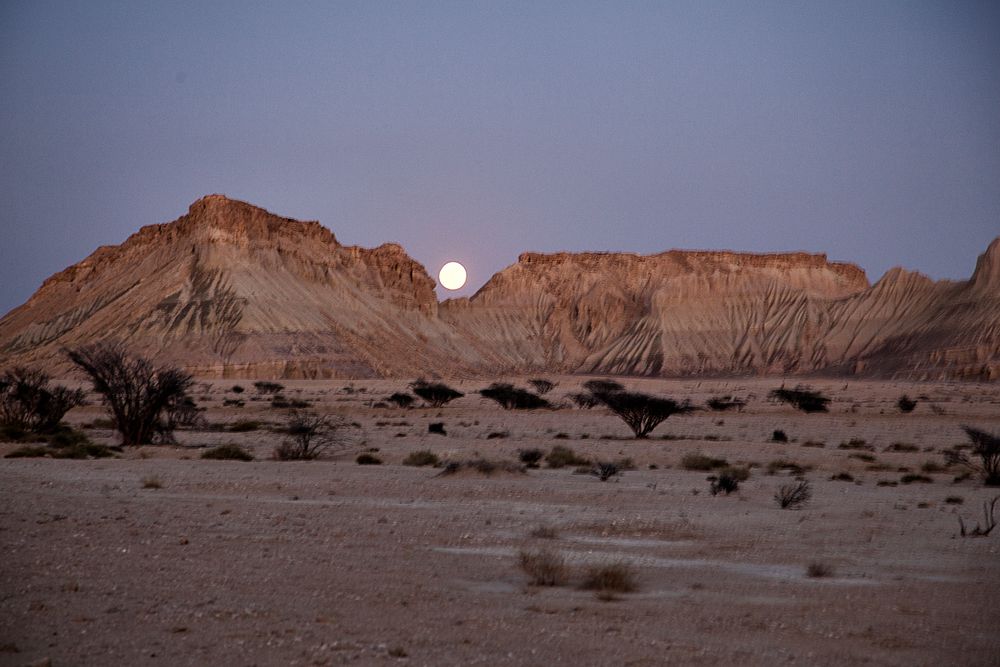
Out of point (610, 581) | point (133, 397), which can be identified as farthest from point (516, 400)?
point (610, 581)

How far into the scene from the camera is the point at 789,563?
34.4ft

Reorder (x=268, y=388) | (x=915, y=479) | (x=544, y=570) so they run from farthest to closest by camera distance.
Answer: (x=268, y=388), (x=915, y=479), (x=544, y=570)

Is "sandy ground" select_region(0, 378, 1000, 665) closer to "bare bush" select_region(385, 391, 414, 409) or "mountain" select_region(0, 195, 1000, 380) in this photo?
"bare bush" select_region(385, 391, 414, 409)

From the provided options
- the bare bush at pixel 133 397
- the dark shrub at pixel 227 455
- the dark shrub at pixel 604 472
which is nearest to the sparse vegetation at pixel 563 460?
the dark shrub at pixel 604 472

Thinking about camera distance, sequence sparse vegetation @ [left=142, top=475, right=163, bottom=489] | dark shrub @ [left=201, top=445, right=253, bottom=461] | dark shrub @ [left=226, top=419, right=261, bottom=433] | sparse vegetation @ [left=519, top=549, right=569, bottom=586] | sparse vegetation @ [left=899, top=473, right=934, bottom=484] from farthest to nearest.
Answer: dark shrub @ [left=226, top=419, right=261, bottom=433]
dark shrub @ [left=201, top=445, right=253, bottom=461]
sparse vegetation @ [left=899, top=473, right=934, bottom=484]
sparse vegetation @ [left=142, top=475, right=163, bottom=489]
sparse vegetation @ [left=519, top=549, right=569, bottom=586]

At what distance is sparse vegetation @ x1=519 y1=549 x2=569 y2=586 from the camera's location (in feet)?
30.5

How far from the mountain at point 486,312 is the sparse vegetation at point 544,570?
247 ft

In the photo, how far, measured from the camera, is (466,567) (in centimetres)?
1006

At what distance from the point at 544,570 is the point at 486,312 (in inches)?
4840

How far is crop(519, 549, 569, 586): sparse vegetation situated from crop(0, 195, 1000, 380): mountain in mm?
75159

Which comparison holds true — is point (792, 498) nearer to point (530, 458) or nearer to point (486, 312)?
point (530, 458)

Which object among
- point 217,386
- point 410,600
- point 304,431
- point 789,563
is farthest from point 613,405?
point 217,386

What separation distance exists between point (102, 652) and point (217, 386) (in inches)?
2588

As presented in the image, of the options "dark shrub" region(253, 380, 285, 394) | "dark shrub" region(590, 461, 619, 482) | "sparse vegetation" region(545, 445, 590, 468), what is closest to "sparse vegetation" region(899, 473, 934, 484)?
"dark shrub" region(590, 461, 619, 482)
